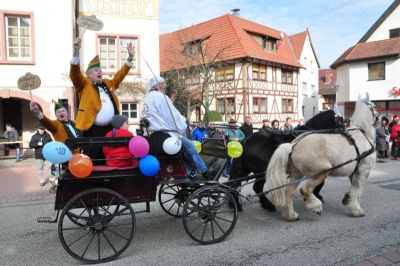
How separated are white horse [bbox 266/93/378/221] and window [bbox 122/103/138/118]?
11204 millimetres

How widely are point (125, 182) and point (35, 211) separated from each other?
9.53 ft

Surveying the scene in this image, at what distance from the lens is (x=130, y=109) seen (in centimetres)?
1523

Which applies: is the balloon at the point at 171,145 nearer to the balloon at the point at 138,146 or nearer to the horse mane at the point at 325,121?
the balloon at the point at 138,146

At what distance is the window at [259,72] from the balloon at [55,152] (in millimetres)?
22047

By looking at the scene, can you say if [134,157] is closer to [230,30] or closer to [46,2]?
[46,2]

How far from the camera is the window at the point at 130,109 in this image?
15188 mm

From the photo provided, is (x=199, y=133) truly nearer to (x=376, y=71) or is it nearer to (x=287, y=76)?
(x=376, y=71)

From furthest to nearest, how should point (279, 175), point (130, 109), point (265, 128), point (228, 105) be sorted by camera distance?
point (228, 105), point (130, 109), point (265, 128), point (279, 175)

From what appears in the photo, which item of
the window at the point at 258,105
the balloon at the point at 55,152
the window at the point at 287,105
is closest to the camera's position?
the balloon at the point at 55,152

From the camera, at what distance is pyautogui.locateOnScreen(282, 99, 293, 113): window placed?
89.6 ft

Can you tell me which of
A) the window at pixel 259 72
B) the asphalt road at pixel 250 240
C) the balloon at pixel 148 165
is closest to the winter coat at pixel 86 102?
the balloon at pixel 148 165

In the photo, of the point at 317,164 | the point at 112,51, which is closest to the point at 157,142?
the point at 317,164

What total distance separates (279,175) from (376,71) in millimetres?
23238

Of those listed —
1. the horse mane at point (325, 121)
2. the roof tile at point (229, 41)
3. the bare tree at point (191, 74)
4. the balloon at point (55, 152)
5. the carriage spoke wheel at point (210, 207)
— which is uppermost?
the roof tile at point (229, 41)
